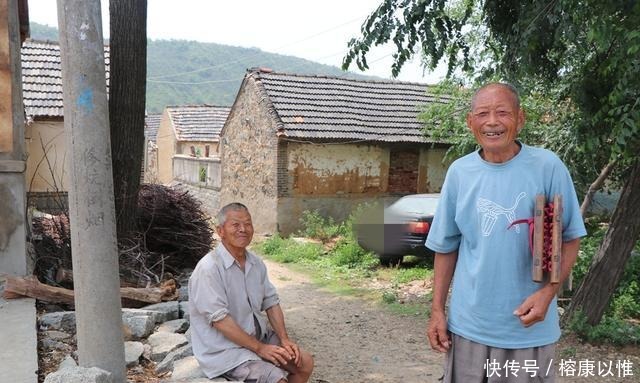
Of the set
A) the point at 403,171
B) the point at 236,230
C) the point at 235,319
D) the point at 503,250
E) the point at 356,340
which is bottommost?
the point at 356,340

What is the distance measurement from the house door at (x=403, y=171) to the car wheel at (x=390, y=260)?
235 inches

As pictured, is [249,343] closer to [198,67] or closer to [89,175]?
[89,175]

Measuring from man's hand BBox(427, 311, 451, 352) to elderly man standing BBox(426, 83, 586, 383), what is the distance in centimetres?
8

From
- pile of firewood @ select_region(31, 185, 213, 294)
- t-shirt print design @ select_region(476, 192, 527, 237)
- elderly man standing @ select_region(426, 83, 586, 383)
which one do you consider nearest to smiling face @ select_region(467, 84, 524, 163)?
elderly man standing @ select_region(426, 83, 586, 383)

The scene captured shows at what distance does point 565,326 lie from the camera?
20.9 feet

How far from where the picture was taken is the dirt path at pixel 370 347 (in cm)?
574

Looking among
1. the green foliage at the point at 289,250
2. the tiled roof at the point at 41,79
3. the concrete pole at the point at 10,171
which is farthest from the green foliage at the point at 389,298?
the tiled roof at the point at 41,79

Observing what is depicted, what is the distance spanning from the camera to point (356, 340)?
715cm

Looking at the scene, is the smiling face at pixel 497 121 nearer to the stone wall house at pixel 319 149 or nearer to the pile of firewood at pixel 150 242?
→ the pile of firewood at pixel 150 242

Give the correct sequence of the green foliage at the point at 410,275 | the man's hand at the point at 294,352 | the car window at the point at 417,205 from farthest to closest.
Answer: the car window at the point at 417,205 < the green foliage at the point at 410,275 < the man's hand at the point at 294,352

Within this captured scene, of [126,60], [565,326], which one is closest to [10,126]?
[126,60]

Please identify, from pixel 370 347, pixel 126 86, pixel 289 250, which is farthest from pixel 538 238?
pixel 289 250

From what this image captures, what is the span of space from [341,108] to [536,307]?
15610mm

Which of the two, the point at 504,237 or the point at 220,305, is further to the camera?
the point at 220,305
